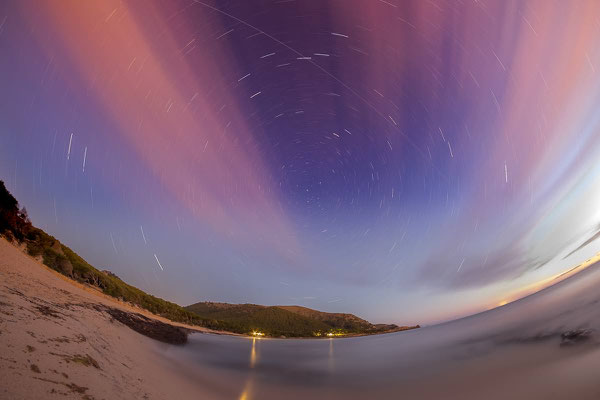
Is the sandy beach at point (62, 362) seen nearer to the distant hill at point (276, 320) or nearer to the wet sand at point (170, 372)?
the wet sand at point (170, 372)

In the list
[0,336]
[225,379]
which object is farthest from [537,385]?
[0,336]

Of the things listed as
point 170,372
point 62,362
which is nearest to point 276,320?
point 170,372

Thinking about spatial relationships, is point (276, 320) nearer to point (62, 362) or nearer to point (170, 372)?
point (170, 372)

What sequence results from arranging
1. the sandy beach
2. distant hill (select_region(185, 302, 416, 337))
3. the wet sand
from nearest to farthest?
1. the sandy beach
2. the wet sand
3. distant hill (select_region(185, 302, 416, 337))

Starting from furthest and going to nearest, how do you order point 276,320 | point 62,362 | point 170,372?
point 276,320
point 170,372
point 62,362

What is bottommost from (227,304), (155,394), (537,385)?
(227,304)

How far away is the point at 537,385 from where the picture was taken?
1104 cm

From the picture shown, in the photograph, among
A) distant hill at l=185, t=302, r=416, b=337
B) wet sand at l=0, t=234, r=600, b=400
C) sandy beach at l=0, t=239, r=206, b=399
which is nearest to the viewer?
sandy beach at l=0, t=239, r=206, b=399

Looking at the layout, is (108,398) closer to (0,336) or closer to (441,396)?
(0,336)

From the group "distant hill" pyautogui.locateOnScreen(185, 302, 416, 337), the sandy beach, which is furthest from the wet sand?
"distant hill" pyautogui.locateOnScreen(185, 302, 416, 337)

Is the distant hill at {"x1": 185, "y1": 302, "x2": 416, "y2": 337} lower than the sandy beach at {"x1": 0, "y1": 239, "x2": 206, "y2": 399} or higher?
lower

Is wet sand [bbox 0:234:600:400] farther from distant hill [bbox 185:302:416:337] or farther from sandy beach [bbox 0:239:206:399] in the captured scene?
distant hill [bbox 185:302:416:337]

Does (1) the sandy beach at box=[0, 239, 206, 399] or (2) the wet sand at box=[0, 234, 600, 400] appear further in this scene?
(2) the wet sand at box=[0, 234, 600, 400]

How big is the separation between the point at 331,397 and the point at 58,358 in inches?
516
